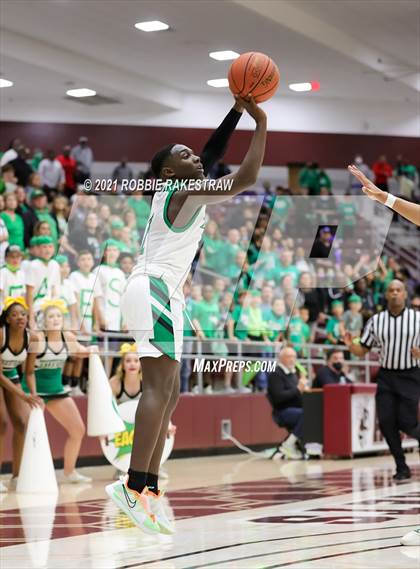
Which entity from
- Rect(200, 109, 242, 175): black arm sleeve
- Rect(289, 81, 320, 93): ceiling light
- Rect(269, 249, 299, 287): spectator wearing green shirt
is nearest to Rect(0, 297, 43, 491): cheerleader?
Rect(269, 249, 299, 287): spectator wearing green shirt

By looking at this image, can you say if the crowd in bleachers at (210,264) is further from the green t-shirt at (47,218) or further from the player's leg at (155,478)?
the player's leg at (155,478)

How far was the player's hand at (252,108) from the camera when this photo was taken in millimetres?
5438

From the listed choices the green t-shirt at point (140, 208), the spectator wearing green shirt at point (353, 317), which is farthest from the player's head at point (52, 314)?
the spectator wearing green shirt at point (353, 317)

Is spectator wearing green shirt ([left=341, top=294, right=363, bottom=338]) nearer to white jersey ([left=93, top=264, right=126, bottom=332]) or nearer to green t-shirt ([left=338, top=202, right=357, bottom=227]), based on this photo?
green t-shirt ([left=338, top=202, right=357, bottom=227])

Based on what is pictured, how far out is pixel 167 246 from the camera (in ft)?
18.1

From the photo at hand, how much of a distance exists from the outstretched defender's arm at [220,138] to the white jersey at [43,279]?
597 cm

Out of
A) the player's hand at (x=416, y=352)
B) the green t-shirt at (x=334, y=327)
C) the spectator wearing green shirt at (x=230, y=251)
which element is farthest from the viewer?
the green t-shirt at (x=334, y=327)

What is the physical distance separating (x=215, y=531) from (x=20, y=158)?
35.0 feet

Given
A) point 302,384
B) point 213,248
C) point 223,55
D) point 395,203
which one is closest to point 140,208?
point 213,248

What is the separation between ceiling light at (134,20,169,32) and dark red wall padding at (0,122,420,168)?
3.17 metres

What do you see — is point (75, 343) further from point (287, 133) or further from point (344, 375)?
point (287, 133)

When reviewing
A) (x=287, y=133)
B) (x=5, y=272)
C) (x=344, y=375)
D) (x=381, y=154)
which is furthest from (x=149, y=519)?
(x=381, y=154)

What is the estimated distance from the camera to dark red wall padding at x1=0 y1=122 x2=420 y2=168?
21.9m

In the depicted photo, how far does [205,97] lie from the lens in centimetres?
1766
